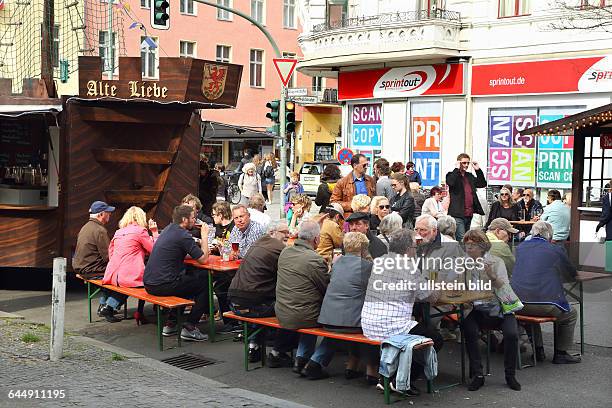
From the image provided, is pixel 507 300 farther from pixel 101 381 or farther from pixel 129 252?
pixel 129 252

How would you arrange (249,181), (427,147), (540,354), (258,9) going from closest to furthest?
(540,354) < (249,181) < (427,147) < (258,9)

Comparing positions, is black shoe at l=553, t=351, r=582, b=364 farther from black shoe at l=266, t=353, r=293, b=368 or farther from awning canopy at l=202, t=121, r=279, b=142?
awning canopy at l=202, t=121, r=279, b=142

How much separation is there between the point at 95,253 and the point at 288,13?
4435 cm

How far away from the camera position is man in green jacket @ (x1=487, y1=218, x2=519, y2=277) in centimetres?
846

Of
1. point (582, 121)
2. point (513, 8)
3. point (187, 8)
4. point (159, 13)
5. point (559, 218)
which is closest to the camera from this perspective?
point (582, 121)

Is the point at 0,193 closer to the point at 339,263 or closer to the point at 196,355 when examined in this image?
the point at 196,355

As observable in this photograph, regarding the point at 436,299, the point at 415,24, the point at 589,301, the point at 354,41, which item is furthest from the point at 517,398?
the point at 354,41

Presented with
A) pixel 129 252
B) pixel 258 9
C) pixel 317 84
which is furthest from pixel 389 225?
pixel 317 84

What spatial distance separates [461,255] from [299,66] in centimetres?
2194

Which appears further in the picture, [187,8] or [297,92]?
[187,8]

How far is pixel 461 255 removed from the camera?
8.01m

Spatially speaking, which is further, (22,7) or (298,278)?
(22,7)

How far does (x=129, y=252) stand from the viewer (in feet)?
34.0

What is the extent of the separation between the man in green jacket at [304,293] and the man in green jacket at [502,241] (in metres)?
1.65
